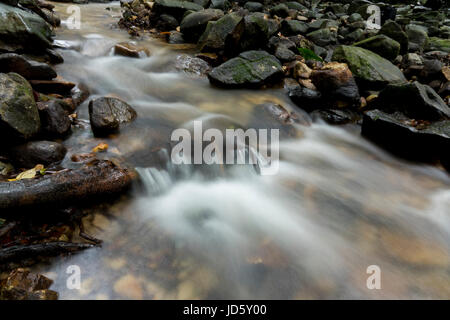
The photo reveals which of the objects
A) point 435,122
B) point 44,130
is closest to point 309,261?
point 44,130

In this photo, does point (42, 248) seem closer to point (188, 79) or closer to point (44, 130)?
point (44, 130)

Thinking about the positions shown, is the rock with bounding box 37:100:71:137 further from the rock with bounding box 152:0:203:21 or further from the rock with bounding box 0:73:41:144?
the rock with bounding box 152:0:203:21

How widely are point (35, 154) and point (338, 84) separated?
5816 millimetres

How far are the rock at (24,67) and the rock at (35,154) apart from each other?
1857mm

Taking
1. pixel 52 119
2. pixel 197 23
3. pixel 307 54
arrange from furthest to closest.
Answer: pixel 197 23
pixel 307 54
pixel 52 119

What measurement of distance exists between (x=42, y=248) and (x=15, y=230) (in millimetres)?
315

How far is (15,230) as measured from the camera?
7.84 feet

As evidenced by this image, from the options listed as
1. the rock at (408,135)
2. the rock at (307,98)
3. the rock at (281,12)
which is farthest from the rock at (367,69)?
the rock at (281,12)

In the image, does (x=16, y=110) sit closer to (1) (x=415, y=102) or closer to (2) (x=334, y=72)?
(2) (x=334, y=72)

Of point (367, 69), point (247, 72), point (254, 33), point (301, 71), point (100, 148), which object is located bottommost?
point (100, 148)

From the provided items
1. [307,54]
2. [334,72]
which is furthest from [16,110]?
[307,54]

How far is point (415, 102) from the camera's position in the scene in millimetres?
5156

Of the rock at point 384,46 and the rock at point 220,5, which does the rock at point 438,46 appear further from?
the rock at point 220,5

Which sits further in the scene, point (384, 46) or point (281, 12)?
point (281, 12)
